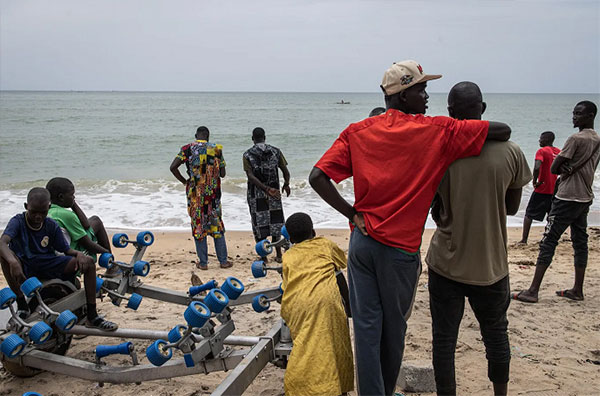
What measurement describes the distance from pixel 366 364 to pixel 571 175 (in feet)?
10.6

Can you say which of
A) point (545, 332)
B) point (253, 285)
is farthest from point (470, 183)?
point (253, 285)

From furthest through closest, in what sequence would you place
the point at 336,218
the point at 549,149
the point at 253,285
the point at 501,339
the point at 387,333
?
the point at 336,218
the point at 549,149
the point at 253,285
the point at 501,339
the point at 387,333

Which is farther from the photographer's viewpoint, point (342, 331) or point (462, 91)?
point (342, 331)

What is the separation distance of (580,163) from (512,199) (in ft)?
8.15

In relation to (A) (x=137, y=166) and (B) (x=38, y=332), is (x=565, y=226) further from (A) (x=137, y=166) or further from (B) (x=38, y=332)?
(A) (x=137, y=166)

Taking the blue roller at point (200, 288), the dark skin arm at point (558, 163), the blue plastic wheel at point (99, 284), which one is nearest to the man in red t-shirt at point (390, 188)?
the blue roller at point (200, 288)

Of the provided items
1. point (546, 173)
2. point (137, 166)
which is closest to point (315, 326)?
point (546, 173)

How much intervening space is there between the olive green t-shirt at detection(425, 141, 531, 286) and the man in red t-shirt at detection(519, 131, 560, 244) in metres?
4.99

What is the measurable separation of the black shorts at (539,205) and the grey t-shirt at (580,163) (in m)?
2.79

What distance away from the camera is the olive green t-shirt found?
249cm

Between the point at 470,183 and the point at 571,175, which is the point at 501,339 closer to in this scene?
the point at 470,183

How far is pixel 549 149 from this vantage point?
288 inches

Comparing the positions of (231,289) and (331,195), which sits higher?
(331,195)

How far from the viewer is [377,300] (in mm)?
2504
